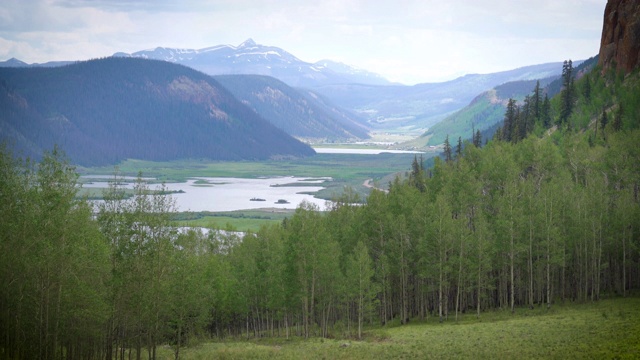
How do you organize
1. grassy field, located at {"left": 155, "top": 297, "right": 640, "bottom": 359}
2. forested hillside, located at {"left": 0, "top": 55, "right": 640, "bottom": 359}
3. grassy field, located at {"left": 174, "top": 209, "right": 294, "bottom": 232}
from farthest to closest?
grassy field, located at {"left": 174, "top": 209, "right": 294, "bottom": 232} < forested hillside, located at {"left": 0, "top": 55, "right": 640, "bottom": 359} < grassy field, located at {"left": 155, "top": 297, "right": 640, "bottom": 359}

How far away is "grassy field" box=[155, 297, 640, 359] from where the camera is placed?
1587 inches

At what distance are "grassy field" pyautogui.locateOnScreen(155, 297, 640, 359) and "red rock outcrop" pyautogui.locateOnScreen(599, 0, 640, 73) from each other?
74945 mm

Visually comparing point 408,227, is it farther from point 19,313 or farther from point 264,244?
point 19,313

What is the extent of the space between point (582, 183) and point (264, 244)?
4634 cm

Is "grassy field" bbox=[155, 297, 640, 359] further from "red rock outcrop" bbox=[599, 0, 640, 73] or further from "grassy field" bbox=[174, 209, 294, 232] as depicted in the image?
"grassy field" bbox=[174, 209, 294, 232]

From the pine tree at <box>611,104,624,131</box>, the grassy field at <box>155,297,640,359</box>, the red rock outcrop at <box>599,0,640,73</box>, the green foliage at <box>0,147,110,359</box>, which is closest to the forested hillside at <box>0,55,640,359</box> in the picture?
the green foliage at <box>0,147,110,359</box>

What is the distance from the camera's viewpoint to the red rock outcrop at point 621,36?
4631 inches

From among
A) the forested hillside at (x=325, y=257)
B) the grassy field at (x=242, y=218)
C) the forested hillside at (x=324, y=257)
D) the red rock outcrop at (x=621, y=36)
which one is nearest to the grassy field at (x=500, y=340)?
the forested hillside at (x=325, y=257)

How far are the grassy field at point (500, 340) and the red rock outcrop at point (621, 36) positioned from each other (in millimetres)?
74945

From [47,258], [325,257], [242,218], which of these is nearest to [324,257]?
[325,257]

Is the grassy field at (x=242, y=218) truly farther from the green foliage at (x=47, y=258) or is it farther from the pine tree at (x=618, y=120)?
the green foliage at (x=47, y=258)

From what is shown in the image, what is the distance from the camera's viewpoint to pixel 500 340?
45969mm

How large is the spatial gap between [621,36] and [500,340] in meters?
98.2

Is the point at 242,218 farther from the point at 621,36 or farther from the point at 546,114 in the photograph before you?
the point at 621,36
